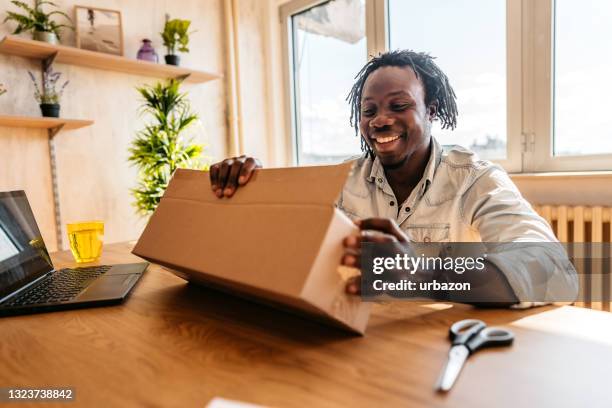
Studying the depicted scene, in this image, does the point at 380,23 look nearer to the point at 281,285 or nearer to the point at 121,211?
the point at 121,211

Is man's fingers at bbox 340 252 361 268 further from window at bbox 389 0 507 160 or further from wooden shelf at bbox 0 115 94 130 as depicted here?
wooden shelf at bbox 0 115 94 130

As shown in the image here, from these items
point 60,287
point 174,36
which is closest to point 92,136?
point 174,36

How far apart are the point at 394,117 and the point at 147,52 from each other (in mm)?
2005

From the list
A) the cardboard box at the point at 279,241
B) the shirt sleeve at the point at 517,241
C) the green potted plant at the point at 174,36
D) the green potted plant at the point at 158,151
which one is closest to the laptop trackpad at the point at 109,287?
the cardboard box at the point at 279,241

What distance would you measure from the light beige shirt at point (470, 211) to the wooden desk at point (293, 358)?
10 centimetres

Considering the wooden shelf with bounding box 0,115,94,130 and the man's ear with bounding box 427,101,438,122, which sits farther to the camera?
the wooden shelf with bounding box 0,115,94,130

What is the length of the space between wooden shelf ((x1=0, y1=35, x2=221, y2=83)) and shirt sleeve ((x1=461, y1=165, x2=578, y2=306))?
2.16 meters

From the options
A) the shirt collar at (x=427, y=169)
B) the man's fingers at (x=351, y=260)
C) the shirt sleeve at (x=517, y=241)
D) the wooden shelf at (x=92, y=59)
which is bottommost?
the shirt sleeve at (x=517, y=241)

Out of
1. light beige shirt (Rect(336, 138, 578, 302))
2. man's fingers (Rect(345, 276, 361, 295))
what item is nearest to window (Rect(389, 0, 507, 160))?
light beige shirt (Rect(336, 138, 578, 302))

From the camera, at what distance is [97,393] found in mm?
427

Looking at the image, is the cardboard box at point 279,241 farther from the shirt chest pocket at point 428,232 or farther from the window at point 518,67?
the window at point 518,67

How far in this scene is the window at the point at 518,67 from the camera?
78.2 inches

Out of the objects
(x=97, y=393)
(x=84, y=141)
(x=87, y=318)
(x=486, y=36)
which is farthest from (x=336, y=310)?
(x=84, y=141)

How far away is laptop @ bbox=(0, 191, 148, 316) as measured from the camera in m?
0.72
